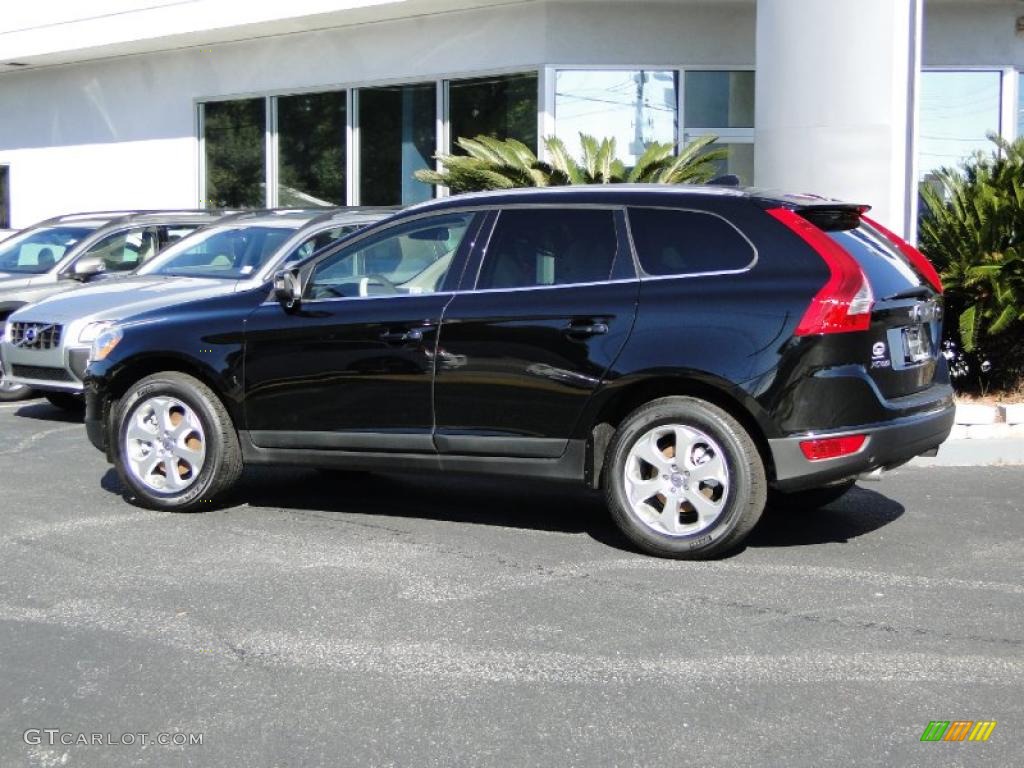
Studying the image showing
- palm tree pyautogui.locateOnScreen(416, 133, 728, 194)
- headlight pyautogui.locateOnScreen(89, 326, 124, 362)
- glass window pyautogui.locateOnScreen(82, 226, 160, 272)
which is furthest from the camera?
palm tree pyautogui.locateOnScreen(416, 133, 728, 194)

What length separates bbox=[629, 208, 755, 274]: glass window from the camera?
604cm

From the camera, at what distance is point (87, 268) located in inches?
448

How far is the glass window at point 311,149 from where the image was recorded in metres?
18.6

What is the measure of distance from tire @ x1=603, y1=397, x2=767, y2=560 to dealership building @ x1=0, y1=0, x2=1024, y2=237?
484 centimetres

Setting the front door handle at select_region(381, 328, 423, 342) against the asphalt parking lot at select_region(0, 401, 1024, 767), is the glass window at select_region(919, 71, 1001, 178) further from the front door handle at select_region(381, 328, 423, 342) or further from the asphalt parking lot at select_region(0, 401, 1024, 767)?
the front door handle at select_region(381, 328, 423, 342)

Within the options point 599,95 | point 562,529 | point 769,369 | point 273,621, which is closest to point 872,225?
point 769,369

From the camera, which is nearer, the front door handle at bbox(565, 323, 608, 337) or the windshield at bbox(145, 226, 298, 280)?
the front door handle at bbox(565, 323, 608, 337)

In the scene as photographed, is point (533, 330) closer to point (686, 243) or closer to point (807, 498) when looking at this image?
point (686, 243)

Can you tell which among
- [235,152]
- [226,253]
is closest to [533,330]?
[226,253]

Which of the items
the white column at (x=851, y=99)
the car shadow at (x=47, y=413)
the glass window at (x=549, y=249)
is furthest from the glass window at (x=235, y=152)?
the glass window at (x=549, y=249)

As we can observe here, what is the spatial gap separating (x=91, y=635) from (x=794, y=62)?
7.22 metres

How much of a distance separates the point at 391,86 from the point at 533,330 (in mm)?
12308

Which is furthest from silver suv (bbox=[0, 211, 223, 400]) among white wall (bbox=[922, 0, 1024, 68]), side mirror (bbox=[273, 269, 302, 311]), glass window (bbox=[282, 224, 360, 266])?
white wall (bbox=[922, 0, 1024, 68])

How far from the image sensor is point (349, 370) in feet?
22.1
